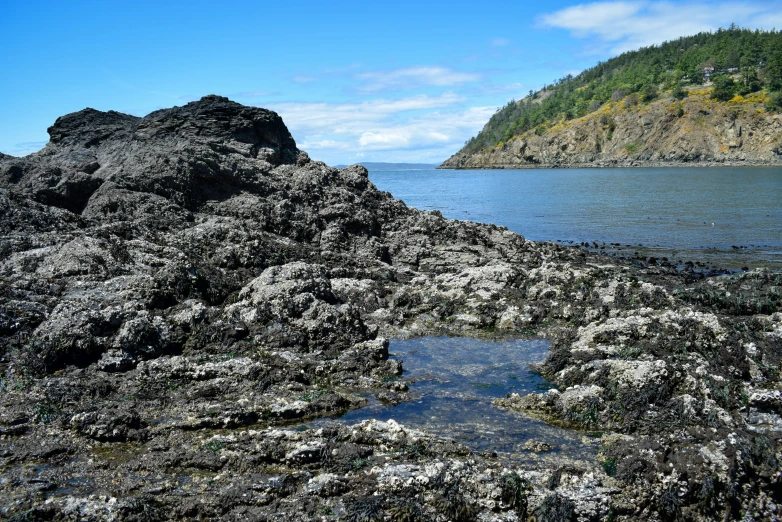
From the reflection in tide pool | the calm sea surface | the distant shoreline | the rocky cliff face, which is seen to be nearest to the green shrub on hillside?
the rocky cliff face

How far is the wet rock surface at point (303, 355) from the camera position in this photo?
7.50m

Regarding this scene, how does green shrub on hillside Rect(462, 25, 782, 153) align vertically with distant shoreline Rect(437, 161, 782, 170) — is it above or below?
above

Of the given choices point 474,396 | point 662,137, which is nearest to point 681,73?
point 662,137

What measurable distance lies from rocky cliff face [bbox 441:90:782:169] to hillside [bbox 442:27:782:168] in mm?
209

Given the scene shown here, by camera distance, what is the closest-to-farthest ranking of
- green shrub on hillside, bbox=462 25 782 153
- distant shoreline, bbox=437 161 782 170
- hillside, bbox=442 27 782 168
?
distant shoreline, bbox=437 161 782 170 → hillside, bbox=442 27 782 168 → green shrub on hillside, bbox=462 25 782 153

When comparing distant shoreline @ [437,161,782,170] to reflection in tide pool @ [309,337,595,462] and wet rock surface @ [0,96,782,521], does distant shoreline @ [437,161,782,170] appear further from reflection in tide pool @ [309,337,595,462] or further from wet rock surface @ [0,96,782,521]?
reflection in tide pool @ [309,337,595,462]

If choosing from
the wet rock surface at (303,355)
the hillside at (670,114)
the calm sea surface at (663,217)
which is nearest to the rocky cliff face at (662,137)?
the hillside at (670,114)

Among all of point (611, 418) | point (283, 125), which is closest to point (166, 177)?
point (283, 125)

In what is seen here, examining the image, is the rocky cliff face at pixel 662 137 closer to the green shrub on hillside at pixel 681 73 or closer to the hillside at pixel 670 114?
the hillside at pixel 670 114

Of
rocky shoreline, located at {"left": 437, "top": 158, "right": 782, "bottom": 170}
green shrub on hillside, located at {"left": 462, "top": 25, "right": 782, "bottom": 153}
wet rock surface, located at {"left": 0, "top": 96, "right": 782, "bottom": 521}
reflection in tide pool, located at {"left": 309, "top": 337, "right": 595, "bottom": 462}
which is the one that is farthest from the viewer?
green shrub on hillside, located at {"left": 462, "top": 25, "right": 782, "bottom": 153}

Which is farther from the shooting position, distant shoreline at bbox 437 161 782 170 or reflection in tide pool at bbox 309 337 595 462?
distant shoreline at bbox 437 161 782 170

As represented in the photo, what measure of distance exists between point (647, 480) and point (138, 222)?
1584 centimetres

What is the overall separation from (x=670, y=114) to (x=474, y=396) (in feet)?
454

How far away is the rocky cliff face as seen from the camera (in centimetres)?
11362
